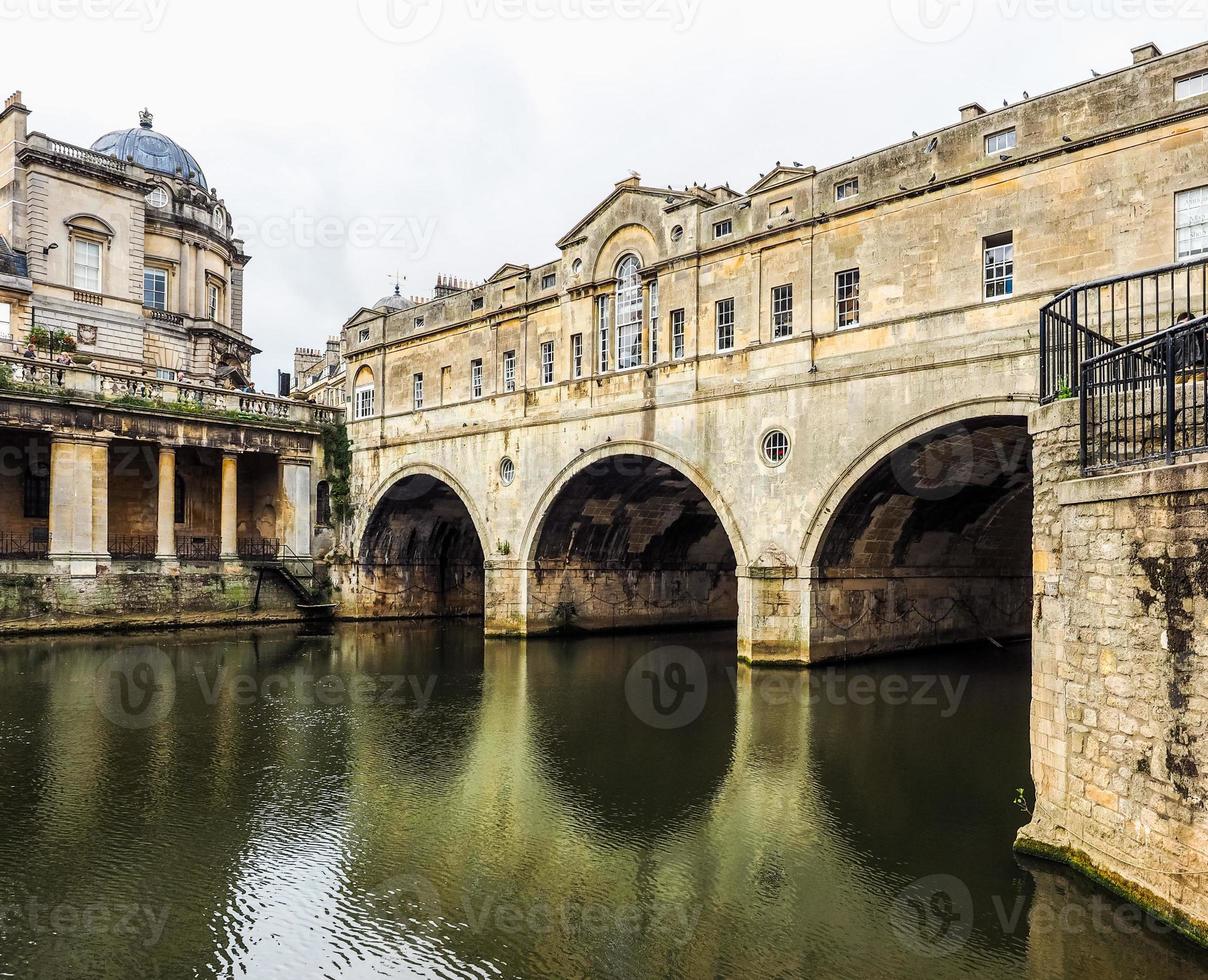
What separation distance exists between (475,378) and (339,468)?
23.9 ft

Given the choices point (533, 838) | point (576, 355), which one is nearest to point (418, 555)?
point (576, 355)

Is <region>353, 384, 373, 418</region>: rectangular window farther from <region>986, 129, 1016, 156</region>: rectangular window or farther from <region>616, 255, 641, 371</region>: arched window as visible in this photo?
<region>986, 129, 1016, 156</region>: rectangular window

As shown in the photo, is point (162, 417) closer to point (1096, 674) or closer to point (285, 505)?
point (285, 505)

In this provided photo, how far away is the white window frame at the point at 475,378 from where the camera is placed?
93.2 feet

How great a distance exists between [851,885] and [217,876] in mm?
5389

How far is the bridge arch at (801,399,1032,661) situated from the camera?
59.9ft

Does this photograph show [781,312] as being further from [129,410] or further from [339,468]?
[129,410]

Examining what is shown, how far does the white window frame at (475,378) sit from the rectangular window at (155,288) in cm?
1702

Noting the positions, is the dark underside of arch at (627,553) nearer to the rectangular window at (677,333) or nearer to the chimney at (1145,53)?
the rectangular window at (677,333)

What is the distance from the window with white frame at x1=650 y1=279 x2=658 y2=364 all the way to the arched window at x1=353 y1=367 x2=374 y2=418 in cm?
1312

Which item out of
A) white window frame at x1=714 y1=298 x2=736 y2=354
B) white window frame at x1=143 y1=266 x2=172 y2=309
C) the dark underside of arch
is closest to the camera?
white window frame at x1=714 y1=298 x2=736 y2=354

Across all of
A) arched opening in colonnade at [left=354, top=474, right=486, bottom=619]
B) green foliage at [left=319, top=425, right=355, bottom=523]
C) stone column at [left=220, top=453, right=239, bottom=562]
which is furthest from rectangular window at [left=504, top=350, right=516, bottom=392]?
stone column at [left=220, top=453, right=239, bottom=562]

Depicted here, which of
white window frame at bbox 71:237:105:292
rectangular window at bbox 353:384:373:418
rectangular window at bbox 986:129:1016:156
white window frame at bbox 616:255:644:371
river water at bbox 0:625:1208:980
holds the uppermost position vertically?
white window frame at bbox 71:237:105:292

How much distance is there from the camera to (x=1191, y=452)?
21.5 ft
